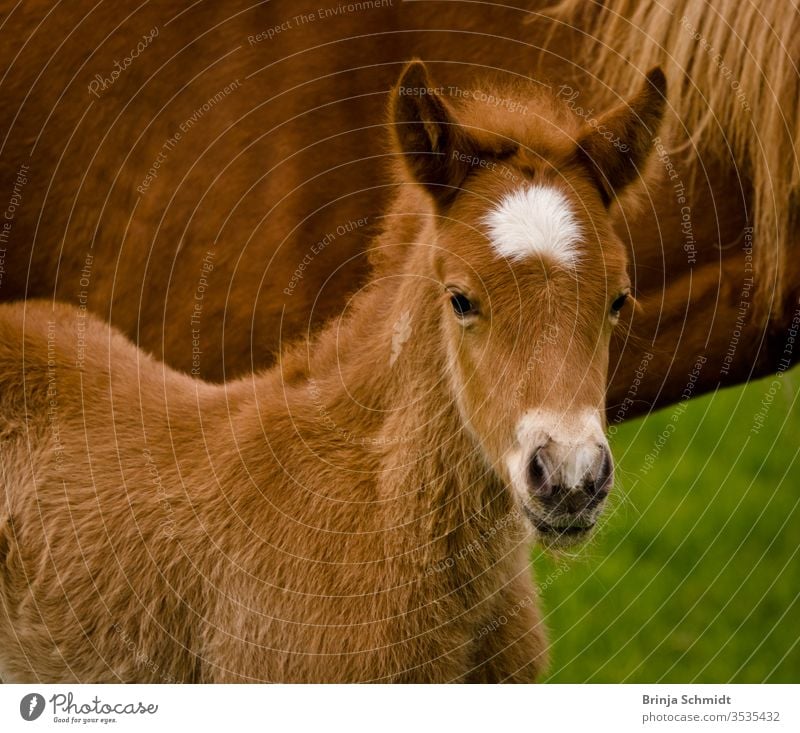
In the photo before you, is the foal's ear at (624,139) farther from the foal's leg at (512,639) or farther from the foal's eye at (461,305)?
the foal's leg at (512,639)

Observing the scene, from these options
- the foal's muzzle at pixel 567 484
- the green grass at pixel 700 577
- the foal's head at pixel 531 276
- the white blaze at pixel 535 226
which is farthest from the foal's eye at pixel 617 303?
the green grass at pixel 700 577

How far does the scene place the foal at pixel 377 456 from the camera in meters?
2.61

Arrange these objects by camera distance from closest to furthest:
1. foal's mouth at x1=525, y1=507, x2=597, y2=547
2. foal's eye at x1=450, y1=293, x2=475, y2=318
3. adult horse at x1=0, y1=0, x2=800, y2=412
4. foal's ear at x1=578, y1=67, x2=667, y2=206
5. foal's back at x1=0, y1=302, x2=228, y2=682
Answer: foal's mouth at x1=525, y1=507, x2=597, y2=547 < foal's eye at x1=450, y1=293, x2=475, y2=318 < foal's ear at x1=578, y1=67, x2=667, y2=206 < foal's back at x1=0, y1=302, x2=228, y2=682 < adult horse at x1=0, y1=0, x2=800, y2=412

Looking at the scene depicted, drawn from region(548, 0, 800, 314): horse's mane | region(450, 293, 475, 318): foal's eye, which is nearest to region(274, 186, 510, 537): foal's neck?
region(450, 293, 475, 318): foal's eye

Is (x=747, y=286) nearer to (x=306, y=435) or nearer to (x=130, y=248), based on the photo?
(x=306, y=435)

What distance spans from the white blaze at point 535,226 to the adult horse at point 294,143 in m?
1.08

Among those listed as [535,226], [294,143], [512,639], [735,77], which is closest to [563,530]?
[512,639]

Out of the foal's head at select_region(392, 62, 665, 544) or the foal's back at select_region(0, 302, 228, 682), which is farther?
the foal's back at select_region(0, 302, 228, 682)

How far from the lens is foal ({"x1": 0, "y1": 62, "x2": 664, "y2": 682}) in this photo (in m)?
2.61

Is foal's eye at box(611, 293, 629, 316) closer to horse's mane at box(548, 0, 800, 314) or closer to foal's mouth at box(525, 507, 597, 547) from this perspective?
foal's mouth at box(525, 507, 597, 547)

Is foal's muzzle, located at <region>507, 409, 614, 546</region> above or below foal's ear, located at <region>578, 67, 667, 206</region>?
below

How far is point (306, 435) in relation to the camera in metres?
2.99

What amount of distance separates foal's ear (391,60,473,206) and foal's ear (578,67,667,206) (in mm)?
336

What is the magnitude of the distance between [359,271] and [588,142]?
1.06m
